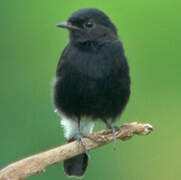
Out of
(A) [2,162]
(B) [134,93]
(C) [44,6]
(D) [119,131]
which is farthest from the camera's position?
(C) [44,6]

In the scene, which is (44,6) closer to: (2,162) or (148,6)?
(148,6)

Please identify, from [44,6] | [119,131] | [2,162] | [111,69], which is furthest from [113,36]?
[44,6]

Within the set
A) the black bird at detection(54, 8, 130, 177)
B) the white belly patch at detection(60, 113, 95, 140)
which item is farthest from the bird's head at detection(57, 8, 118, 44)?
the white belly patch at detection(60, 113, 95, 140)

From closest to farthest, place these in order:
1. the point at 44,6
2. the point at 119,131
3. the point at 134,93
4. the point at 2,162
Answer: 1. the point at 119,131
2. the point at 2,162
3. the point at 134,93
4. the point at 44,6

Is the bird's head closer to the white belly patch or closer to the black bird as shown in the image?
the black bird

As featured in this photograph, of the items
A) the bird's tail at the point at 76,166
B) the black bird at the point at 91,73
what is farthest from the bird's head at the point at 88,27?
the bird's tail at the point at 76,166

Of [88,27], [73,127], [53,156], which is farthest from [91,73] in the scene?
[53,156]
